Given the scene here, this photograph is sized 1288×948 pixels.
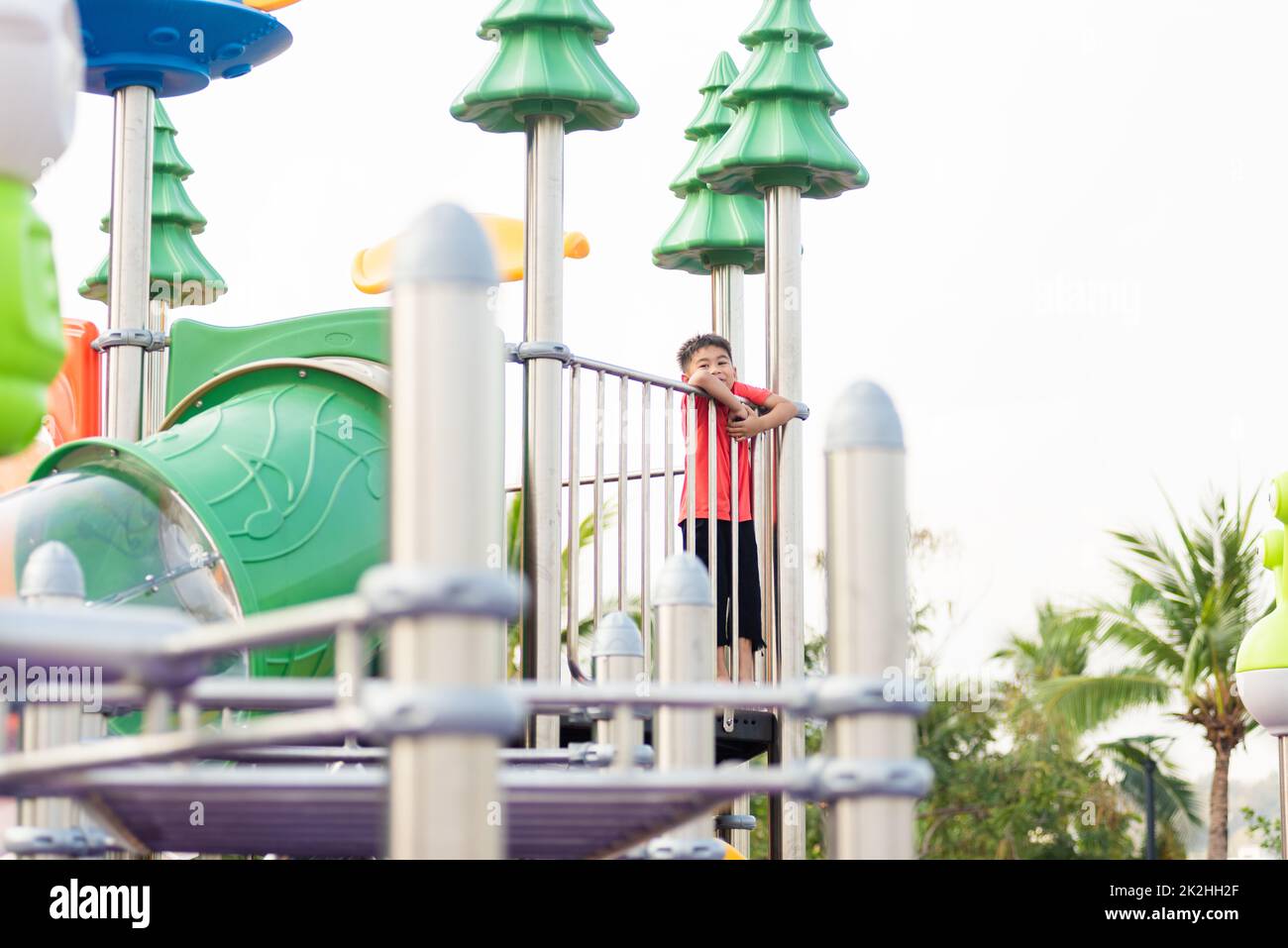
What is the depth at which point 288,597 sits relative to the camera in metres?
5.85

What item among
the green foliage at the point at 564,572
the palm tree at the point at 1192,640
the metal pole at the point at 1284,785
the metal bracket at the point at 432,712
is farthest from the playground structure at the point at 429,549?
the palm tree at the point at 1192,640

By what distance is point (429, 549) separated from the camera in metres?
2.16

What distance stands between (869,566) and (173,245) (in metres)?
7.75

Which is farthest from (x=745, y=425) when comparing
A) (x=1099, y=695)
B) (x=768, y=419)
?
(x=1099, y=695)

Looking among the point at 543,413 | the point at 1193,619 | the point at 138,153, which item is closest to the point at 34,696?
the point at 543,413

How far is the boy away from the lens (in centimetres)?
704

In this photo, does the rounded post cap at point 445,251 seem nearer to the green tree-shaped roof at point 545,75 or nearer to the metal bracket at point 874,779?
the metal bracket at point 874,779

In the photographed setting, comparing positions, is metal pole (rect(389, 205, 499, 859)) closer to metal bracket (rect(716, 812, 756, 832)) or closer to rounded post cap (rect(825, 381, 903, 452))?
rounded post cap (rect(825, 381, 903, 452))

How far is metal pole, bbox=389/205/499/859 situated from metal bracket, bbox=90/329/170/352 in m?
5.12
